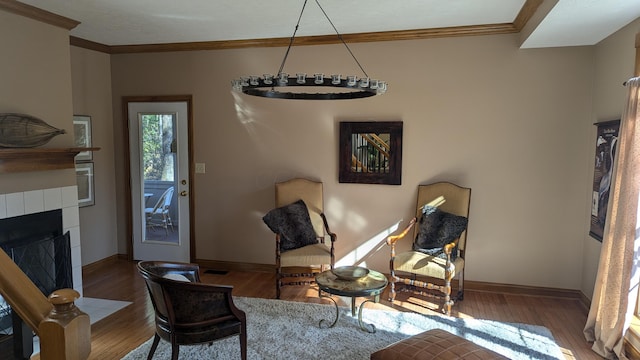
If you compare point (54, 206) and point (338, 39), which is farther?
point (338, 39)

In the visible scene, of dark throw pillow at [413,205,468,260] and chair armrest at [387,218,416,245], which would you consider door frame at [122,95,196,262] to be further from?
dark throw pillow at [413,205,468,260]

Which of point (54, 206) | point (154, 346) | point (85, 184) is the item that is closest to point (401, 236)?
point (154, 346)

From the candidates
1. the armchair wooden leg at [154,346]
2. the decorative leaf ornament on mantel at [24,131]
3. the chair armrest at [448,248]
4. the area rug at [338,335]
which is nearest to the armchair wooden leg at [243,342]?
the area rug at [338,335]

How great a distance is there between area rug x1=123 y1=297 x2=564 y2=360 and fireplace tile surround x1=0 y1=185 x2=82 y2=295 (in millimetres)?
1416

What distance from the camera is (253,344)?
125 inches

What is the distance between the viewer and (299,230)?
4312mm

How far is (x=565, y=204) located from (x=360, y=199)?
2.01 metres

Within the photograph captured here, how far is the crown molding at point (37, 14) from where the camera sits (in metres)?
3.39

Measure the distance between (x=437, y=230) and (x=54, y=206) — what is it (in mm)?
3508

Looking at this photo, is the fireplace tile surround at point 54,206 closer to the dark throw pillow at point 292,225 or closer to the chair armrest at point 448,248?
the dark throw pillow at point 292,225

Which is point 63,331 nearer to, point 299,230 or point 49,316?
point 49,316

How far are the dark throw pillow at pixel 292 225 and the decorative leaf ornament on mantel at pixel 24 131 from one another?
2.03m

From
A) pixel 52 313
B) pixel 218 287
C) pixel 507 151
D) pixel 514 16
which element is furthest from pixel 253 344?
pixel 514 16

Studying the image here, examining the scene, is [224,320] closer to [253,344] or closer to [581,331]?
[253,344]
